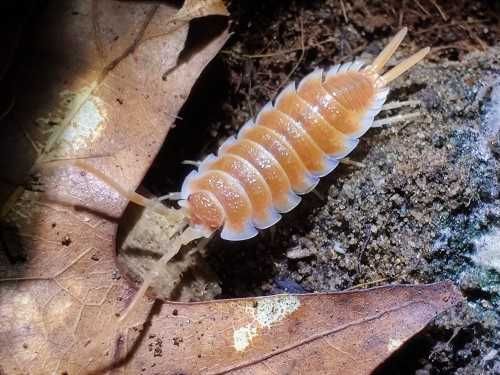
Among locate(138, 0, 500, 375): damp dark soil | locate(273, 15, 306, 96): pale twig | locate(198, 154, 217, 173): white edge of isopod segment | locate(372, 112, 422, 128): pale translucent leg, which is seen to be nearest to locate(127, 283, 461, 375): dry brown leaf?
locate(138, 0, 500, 375): damp dark soil

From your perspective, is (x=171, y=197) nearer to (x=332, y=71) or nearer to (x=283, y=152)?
(x=283, y=152)

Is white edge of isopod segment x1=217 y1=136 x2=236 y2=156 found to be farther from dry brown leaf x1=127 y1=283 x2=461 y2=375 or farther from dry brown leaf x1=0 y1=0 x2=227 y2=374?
dry brown leaf x1=127 y1=283 x2=461 y2=375

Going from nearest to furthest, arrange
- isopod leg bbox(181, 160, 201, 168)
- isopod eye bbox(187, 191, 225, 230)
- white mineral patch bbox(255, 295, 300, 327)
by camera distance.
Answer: white mineral patch bbox(255, 295, 300, 327) → isopod eye bbox(187, 191, 225, 230) → isopod leg bbox(181, 160, 201, 168)

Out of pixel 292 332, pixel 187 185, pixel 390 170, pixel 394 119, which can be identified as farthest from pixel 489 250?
pixel 187 185

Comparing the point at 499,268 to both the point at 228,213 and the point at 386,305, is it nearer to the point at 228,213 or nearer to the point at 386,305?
the point at 386,305

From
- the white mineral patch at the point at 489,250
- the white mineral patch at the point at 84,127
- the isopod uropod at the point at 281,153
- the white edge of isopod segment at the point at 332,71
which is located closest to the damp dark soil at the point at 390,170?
the white mineral patch at the point at 489,250

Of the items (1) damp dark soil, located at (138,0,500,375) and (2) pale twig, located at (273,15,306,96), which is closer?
(1) damp dark soil, located at (138,0,500,375)
